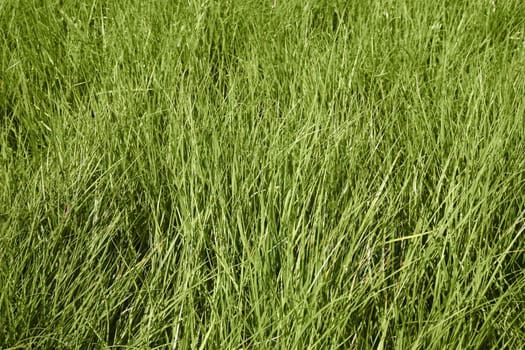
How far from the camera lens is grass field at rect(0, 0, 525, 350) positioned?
4.13ft

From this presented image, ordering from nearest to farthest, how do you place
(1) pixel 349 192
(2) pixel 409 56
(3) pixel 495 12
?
1. (1) pixel 349 192
2. (2) pixel 409 56
3. (3) pixel 495 12

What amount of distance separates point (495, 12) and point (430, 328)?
4.20ft

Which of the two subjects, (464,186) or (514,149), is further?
(514,149)

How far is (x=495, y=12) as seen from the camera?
86.0 inches

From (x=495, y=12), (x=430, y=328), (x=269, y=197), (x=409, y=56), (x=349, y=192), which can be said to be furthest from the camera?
(x=495, y=12)

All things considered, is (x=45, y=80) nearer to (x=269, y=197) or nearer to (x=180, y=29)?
(x=180, y=29)

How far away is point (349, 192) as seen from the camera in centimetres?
150

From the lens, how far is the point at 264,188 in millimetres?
1502

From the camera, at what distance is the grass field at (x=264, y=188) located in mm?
1259

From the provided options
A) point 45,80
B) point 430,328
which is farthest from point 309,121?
point 45,80

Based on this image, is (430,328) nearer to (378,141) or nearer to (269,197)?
(269,197)

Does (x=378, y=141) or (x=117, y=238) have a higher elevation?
(x=378, y=141)

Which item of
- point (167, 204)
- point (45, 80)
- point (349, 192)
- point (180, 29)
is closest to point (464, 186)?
point (349, 192)

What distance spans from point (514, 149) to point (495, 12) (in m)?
0.74
